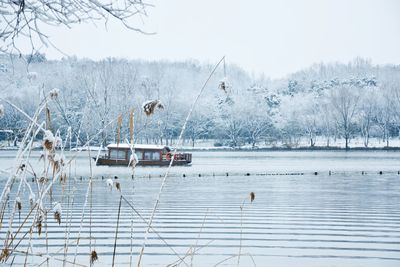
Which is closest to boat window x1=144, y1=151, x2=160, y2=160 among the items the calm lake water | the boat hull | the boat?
the boat

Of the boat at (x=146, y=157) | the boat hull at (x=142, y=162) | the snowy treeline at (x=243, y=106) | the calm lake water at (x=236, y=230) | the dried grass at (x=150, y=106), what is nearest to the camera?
the dried grass at (x=150, y=106)

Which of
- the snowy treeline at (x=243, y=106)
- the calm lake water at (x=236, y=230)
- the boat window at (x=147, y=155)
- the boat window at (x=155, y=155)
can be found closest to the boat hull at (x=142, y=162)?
the boat window at (x=155, y=155)

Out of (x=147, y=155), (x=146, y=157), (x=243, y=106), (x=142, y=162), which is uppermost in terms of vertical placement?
(x=243, y=106)

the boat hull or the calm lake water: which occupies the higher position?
the calm lake water

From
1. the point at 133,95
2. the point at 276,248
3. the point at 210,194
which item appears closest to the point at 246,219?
the point at 276,248

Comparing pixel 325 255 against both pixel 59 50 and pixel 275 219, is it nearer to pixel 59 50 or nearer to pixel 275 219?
pixel 275 219

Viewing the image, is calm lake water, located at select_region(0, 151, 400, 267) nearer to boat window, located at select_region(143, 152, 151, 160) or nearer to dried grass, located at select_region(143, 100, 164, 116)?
dried grass, located at select_region(143, 100, 164, 116)

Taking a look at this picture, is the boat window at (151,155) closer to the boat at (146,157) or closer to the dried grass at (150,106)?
Result: the boat at (146,157)

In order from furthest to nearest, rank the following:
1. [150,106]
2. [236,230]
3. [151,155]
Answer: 1. [151,155]
2. [236,230]
3. [150,106]

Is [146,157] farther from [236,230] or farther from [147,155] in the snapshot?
[236,230]

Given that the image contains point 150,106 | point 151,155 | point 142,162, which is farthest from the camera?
point 151,155

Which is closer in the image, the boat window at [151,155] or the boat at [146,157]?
the boat at [146,157]

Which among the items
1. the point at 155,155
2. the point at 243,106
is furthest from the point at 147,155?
the point at 243,106

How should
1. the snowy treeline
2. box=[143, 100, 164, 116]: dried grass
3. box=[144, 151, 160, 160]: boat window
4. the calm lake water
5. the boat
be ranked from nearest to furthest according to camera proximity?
1. box=[143, 100, 164, 116]: dried grass
2. the calm lake water
3. the boat
4. box=[144, 151, 160, 160]: boat window
5. the snowy treeline
